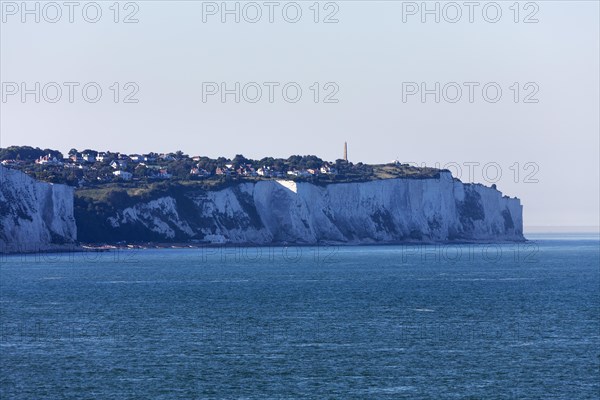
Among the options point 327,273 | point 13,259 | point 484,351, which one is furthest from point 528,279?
point 13,259

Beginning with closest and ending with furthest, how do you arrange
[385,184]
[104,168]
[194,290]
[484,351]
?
[484,351] < [194,290] < [385,184] < [104,168]

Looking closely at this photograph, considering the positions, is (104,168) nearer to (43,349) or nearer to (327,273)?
(327,273)

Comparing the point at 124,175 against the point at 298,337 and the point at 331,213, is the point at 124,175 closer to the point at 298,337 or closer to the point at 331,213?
the point at 331,213

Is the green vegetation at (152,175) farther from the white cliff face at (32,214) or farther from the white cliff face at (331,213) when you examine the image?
the white cliff face at (32,214)

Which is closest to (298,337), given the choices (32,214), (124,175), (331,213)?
(32,214)

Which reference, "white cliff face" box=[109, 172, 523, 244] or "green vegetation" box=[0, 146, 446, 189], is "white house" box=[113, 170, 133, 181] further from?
"white cliff face" box=[109, 172, 523, 244]

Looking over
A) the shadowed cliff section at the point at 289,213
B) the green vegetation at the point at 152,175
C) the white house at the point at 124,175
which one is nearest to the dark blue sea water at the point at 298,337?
the shadowed cliff section at the point at 289,213
